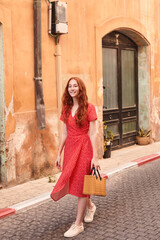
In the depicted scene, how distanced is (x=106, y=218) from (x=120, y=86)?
625 centimetres

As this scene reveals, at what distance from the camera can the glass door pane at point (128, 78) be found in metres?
10.9

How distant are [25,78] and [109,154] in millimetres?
3450

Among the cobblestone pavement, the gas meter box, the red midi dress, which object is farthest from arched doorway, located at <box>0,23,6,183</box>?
the red midi dress

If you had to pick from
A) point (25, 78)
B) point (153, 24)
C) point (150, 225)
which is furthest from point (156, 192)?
point (153, 24)

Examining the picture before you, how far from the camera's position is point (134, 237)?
13.9 ft

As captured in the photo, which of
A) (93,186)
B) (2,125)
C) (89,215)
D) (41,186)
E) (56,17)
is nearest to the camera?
(93,186)

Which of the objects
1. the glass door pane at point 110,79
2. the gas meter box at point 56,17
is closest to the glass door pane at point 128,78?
the glass door pane at point 110,79

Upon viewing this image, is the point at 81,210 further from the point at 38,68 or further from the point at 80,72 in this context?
the point at 80,72

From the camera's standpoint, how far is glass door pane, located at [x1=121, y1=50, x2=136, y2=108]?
10.9m

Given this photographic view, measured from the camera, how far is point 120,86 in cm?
1072

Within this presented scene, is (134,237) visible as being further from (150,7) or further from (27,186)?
(150,7)

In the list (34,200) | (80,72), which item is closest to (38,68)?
(80,72)

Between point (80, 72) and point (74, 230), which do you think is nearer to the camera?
point (74, 230)

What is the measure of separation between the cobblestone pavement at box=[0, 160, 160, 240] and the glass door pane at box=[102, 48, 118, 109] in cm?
393
